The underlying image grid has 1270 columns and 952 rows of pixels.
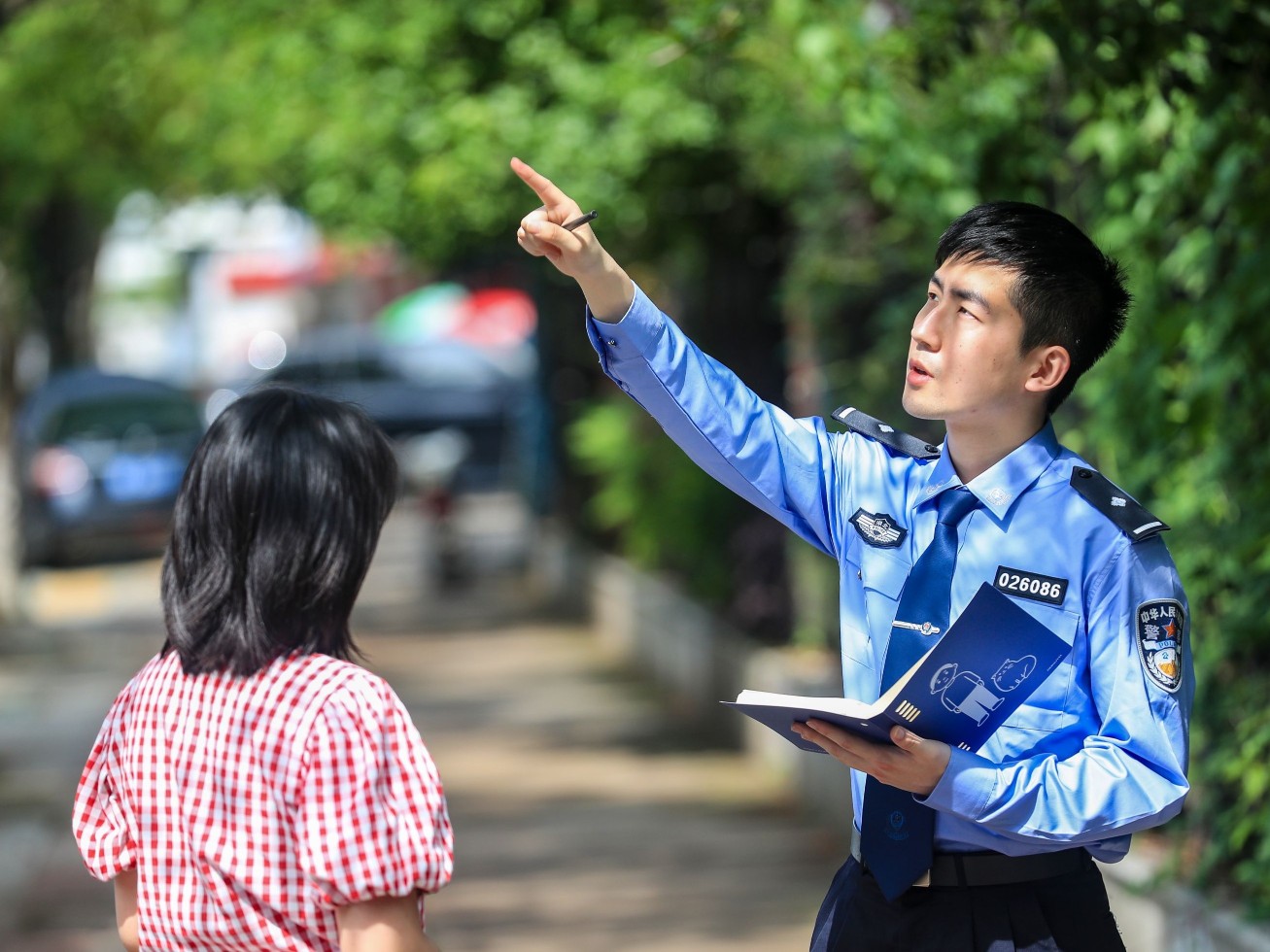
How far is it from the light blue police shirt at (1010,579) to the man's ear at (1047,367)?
0.08 metres

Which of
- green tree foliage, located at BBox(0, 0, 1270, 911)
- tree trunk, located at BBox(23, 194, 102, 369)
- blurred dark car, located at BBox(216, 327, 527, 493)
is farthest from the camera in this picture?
blurred dark car, located at BBox(216, 327, 527, 493)

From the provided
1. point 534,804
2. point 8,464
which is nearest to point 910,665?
point 534,804

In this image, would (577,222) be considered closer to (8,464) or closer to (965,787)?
(965,787)

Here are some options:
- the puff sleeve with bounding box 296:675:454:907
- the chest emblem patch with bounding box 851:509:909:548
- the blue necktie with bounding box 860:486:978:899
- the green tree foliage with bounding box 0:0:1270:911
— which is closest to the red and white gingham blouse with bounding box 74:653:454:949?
the puff sleeve with bounding box 296:675:454:907

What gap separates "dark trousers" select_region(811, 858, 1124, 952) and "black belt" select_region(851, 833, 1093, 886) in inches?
0.4

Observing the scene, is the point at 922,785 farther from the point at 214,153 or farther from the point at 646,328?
the point at 214,153

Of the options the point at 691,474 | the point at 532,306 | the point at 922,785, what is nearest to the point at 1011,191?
the point at 922,785

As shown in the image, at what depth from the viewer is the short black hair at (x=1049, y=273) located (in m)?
2.45

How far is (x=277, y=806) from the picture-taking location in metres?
2.18

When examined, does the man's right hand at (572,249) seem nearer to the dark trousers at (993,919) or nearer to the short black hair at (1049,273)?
the short black hair at (1049,273)

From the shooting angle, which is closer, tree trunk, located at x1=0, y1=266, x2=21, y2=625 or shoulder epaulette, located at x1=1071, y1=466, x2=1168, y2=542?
shoulder epaulette, located at x1=1071, y1=466, x2=1168, y2=542

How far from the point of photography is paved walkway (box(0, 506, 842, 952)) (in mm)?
6520

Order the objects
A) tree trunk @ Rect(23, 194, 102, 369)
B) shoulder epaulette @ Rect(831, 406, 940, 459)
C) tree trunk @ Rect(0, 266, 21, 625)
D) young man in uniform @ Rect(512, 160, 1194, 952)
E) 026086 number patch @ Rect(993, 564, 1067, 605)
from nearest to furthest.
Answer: young man in uniform @ Rect(512, 160, 1194, 952) → 026086 number patch @ Rect(993, 564, 1067, 605) → shoulder epaulette @ Rect(831, 406, 940, 459) → tree trunk @ Rect(0, 266, 21, 625) → tree trunk @ Rect(23, 194, 102, 369)

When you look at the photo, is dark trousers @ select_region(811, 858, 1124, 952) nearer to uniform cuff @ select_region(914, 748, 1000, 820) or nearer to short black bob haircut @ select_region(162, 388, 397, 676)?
uniform cuff @ select_region(914, 748, 1000, 820)
